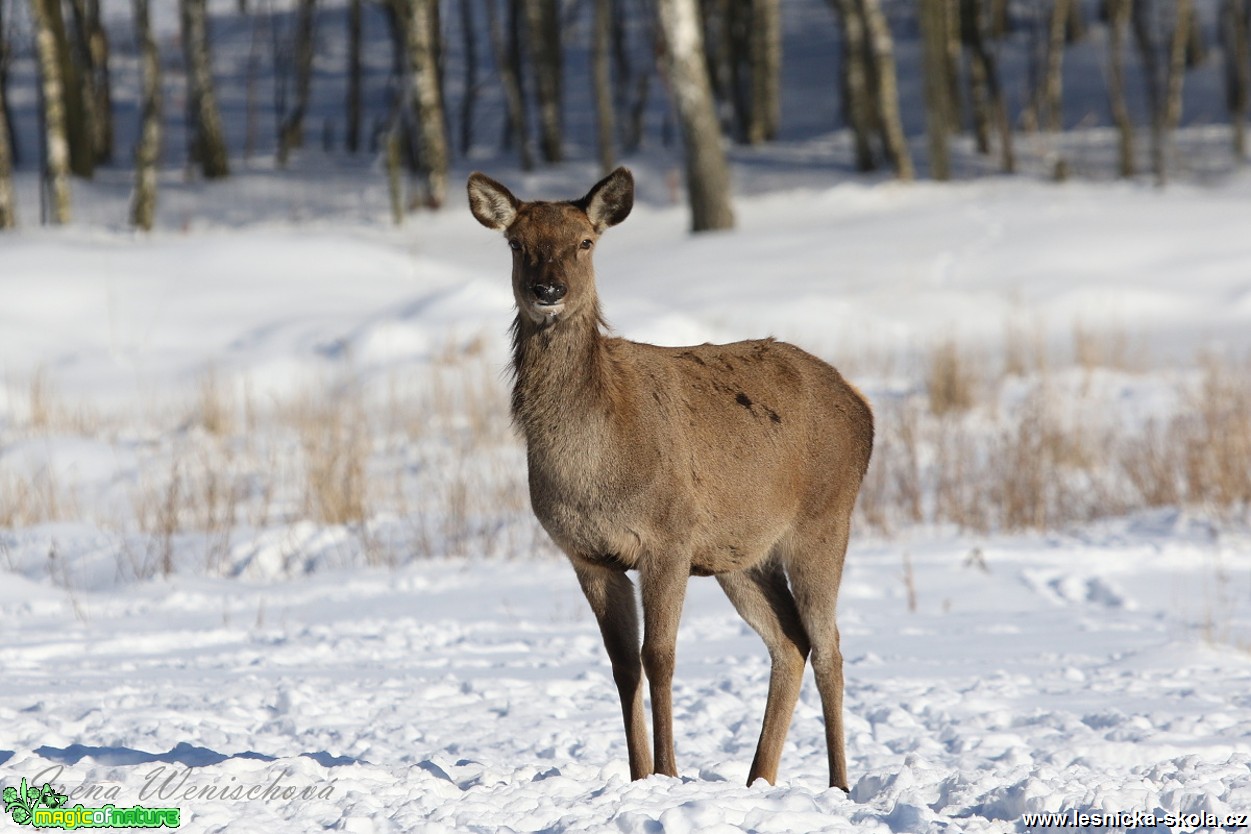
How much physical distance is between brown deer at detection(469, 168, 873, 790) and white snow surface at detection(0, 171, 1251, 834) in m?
0.49

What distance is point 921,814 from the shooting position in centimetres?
403

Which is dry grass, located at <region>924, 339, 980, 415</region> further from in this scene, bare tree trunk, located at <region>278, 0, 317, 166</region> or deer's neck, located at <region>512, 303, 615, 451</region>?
bare tree trunk, located at <region>278, 0, 317, 166</region>

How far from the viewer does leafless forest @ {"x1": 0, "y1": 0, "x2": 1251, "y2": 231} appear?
2275 cm

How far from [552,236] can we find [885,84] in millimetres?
19874

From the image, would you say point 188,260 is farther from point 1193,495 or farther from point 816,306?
point 1193,495

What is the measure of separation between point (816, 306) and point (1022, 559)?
741 centimetres

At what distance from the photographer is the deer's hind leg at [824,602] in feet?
16.6

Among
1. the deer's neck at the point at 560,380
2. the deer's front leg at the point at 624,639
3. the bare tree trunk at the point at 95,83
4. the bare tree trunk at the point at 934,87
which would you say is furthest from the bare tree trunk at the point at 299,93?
the deer's front leg at the point at 624,639

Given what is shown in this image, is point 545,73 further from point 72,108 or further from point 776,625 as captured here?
point 776,625

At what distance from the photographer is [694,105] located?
18.7 m

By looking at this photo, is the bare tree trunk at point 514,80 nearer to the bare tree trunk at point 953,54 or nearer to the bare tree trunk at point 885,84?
the bare tree trunk at point 885,84

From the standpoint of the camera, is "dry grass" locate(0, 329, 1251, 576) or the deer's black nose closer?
the deer's black nose

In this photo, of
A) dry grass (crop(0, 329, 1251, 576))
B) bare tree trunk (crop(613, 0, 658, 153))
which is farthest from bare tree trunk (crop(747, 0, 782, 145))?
dry grass (crop(0, 329, 1251, 576))

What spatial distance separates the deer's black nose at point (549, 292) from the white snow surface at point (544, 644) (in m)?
1.56
